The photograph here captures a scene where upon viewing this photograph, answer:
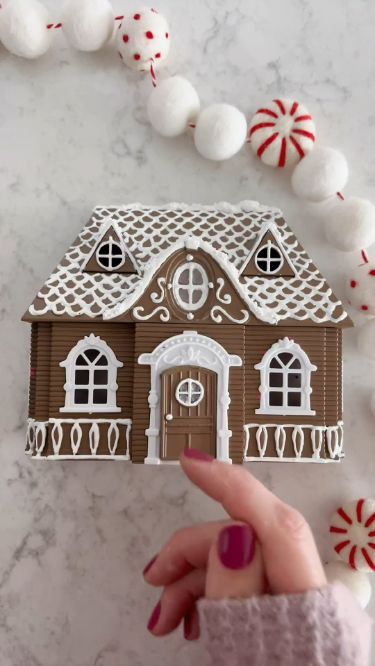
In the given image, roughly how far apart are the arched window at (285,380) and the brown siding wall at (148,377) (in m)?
0.05

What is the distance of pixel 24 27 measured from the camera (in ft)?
3.96

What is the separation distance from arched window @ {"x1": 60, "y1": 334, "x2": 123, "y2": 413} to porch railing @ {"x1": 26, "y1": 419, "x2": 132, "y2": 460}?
0.02 metres

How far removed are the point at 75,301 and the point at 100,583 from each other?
0.55 m

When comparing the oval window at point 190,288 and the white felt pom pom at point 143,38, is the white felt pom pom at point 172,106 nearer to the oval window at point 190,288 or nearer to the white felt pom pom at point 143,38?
the white felt pom pom at point 143,38

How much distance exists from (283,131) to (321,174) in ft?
0.37

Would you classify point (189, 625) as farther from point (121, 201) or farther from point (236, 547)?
point (121, 201)

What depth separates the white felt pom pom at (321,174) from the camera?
1.18 m

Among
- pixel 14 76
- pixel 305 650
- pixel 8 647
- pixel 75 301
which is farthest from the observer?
pixel 14 76

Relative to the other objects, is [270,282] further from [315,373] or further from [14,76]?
[14,76]

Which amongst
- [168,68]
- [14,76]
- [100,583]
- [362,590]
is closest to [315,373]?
[362,590]

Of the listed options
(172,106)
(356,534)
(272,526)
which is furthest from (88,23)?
(356,534)

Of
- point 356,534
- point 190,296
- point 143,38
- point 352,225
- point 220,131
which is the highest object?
point 143,38

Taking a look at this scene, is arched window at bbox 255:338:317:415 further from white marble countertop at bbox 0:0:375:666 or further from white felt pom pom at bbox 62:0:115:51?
white felt pom pom at bbox 62:0:115:51

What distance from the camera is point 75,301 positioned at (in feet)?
3.51
